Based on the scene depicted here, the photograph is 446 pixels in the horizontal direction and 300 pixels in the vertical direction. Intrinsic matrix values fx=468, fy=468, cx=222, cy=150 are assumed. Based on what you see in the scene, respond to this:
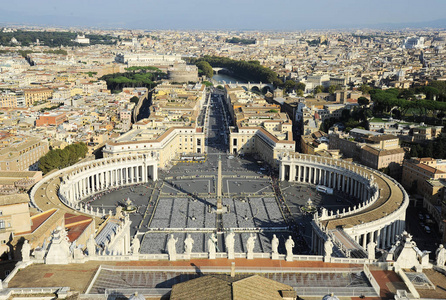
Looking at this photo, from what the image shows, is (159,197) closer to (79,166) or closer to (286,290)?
(79,166)

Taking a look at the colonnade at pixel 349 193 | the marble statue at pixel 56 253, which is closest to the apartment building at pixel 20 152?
the colonnade at pixel 349 193

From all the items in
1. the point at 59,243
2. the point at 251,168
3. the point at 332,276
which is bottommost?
the point at 251,168

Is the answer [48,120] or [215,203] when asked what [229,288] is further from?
[48,120]

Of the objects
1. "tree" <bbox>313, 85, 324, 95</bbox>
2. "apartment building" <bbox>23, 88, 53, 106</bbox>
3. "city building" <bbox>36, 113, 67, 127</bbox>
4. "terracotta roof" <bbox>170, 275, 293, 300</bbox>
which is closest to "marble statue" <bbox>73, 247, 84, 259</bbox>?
"terracotta roof" <bbox>170, 275, 293, 300</bbox>

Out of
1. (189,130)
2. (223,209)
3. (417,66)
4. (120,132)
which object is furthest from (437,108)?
(417,66)

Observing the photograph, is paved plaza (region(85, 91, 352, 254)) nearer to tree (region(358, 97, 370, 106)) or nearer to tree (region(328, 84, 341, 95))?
tree (region(358, 97, 370, 106))

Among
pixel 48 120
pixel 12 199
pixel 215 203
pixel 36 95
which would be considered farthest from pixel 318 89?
pixel 12 199

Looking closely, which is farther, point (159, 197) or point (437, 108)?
point (437, 108)

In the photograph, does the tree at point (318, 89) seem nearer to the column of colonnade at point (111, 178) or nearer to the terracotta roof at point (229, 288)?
the column of colonnade at point (111, 178)
